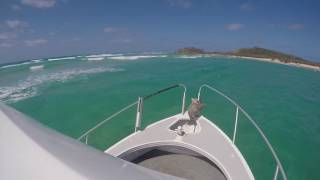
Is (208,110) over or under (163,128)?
under

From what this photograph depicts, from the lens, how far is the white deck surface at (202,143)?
10.5 ft

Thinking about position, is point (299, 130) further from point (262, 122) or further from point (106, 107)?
point (106, 107)

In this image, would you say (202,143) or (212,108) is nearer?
(202,143)

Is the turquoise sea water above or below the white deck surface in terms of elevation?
below

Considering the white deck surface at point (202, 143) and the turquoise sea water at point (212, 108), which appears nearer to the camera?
the white deck surface at point (202, 143)

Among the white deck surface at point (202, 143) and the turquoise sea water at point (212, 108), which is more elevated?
the white deck surface at point (202, 143)

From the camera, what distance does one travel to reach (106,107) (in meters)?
12.7

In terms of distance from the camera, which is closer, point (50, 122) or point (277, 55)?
point (50, 122)

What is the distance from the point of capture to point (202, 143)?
150 inches

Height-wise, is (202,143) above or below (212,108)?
above

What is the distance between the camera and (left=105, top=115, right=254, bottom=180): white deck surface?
3196 millimetres

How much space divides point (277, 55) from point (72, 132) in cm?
4278

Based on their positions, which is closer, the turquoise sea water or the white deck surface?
the white deck surface

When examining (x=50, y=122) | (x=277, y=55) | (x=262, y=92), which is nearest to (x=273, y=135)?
(x=262, y=92)
